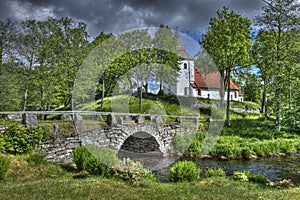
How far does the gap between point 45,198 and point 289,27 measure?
880 inches

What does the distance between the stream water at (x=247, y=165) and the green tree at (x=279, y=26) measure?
6505mm

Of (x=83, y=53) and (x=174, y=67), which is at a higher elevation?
(x=83, y=53)

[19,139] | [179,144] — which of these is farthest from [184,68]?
[179,144]

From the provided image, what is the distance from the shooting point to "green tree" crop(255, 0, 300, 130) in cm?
2022

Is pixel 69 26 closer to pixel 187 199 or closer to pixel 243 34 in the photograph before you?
pixel 243 34

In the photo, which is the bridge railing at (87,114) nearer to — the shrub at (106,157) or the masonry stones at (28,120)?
the masonry stones at (28,120)

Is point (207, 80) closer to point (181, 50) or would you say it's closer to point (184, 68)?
point (184, 68)

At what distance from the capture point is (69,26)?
62.8 feet

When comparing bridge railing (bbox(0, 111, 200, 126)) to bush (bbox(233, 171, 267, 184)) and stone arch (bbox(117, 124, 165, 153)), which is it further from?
bush (bbox(233, 171, 267, 184))

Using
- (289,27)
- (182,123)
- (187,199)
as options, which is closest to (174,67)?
(187,199)

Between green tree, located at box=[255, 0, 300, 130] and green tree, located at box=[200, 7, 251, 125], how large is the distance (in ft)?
4.92

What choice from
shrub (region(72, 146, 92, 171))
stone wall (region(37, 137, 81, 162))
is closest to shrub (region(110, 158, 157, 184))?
shrub (region(72, 146, 92, 171))

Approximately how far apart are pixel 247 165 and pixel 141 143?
675cm

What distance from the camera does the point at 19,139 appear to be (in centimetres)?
891
